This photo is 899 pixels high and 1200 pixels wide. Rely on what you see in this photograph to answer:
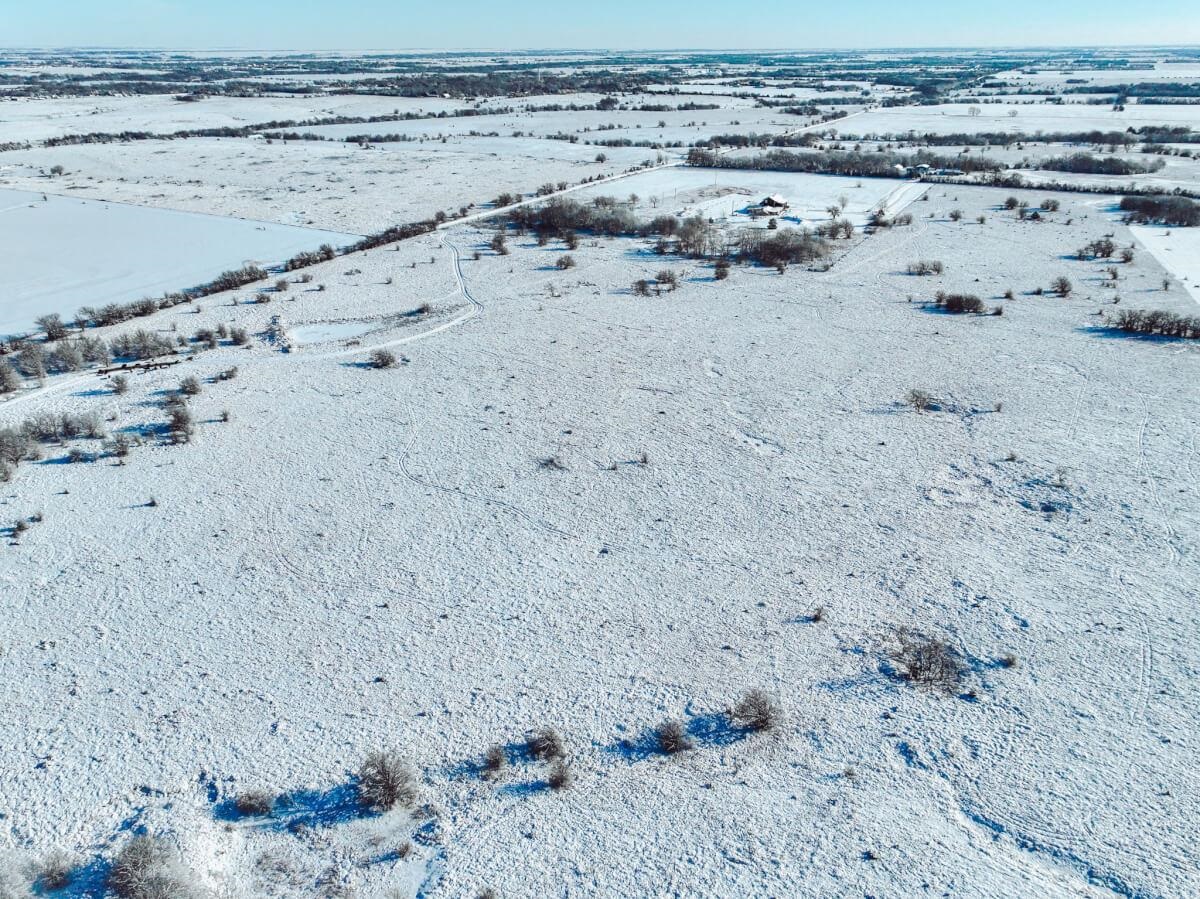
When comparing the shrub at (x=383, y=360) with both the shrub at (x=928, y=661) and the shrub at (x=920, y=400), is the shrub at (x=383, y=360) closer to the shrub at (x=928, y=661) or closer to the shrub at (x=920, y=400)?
the shrub at (x=920, y=400)

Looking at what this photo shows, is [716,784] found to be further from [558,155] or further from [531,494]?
[558,155]

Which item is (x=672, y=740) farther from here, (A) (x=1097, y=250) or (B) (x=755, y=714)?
(A) (x=1097, y=250)

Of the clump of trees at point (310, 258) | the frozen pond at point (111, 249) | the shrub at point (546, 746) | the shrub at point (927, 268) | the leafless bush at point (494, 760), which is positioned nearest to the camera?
the leafless bush at point (494, 760)

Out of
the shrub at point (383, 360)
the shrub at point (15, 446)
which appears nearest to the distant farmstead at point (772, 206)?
the shrub at point (383, 360)

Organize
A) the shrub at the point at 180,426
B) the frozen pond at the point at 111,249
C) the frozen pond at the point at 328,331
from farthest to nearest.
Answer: the frozen pond at the point at 111,249 < the frozen pond at the point at 328,331 < the shrub at the point at 180,426

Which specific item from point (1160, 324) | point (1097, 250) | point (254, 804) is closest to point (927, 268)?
point (1097, 250)

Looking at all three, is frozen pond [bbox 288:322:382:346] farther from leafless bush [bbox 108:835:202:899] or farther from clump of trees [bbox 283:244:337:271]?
leafless bush [bbox 108:835:202:899]
